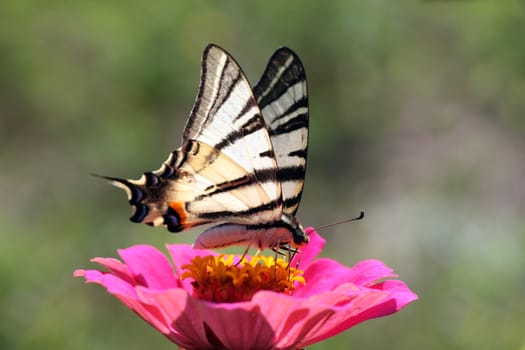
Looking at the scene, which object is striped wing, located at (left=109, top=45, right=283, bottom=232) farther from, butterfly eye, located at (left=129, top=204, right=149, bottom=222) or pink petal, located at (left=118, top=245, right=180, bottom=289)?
pink petal, located at (left=118, top=245, right=180, bottom=289)

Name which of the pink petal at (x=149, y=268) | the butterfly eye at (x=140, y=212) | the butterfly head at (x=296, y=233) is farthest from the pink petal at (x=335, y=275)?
the butterfly eye at (x=140, y=212)

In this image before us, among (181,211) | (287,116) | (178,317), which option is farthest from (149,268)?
(287,116)

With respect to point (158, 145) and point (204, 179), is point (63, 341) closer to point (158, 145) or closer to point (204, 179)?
point (204, 179)

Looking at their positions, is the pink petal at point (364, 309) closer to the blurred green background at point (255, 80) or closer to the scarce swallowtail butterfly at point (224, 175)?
the scarce swallowtail butterfly at point (224, 175)

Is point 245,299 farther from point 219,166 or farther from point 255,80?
point 255,80

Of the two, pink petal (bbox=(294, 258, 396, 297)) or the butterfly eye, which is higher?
the butterfly eye

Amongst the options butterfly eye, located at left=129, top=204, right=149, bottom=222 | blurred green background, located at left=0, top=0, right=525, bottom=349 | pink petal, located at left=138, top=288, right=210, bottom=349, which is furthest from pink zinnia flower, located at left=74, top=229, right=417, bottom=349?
blurred green background, located at left=0, top=0, right=525, bottom=349
